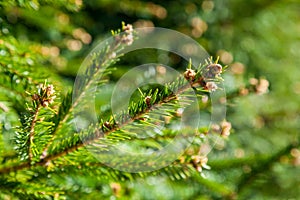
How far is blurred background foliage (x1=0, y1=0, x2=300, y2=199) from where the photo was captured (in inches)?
28.5

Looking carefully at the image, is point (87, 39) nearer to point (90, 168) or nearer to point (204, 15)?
point (204, 15)

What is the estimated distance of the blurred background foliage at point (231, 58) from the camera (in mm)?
725

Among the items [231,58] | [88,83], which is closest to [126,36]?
[88,83]

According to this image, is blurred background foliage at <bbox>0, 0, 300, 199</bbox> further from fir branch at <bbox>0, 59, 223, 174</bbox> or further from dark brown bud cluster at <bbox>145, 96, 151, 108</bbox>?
dark brown bud cluster at <bbox>145, 96, 151, 108</bbox>

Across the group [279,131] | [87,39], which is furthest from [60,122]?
[279,131]

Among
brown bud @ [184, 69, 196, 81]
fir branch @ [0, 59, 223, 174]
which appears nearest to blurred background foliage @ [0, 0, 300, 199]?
fir branch @ [0, 59, 223, 174]

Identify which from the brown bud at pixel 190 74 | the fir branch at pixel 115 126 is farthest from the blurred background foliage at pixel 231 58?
the brown bud at pixel 190 74

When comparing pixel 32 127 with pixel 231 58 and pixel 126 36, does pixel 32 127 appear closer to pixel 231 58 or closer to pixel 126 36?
pixel 126 36

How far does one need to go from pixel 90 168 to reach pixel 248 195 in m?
0.38

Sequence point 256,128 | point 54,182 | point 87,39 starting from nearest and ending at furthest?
point 54,182, point 87,39, point 256,128

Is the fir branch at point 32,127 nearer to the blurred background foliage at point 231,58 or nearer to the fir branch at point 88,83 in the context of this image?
the fir branch at point 88,83

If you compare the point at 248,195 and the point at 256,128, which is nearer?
the point at 248,195

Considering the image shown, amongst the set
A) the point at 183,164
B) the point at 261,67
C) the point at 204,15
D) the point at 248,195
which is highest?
the point at 204,15

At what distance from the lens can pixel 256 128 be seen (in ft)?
3.65
